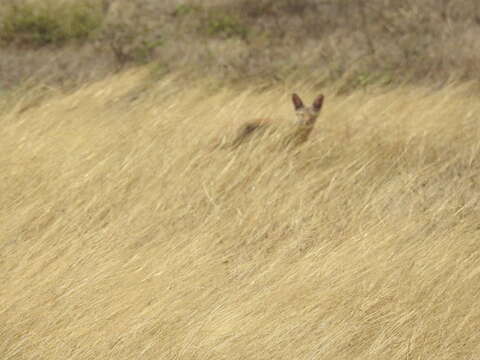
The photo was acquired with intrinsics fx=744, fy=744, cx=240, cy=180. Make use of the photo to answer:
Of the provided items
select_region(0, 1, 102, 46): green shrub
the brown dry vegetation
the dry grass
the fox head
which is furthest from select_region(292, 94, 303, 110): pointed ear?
select_region(0, 1, 102, 46): green shrub

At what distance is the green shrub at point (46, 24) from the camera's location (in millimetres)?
8930

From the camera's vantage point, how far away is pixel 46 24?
9.03 meters

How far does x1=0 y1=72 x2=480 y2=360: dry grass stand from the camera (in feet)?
12.2

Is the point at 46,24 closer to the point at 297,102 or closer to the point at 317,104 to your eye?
the point at 297,102

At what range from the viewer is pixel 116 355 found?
3.62 m

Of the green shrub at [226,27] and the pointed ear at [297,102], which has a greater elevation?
the green shrub at [226,27]

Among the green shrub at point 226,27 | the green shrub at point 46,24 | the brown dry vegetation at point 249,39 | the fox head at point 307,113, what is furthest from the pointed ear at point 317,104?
the green shrub at point 46,24

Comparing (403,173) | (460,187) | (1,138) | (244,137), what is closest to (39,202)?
(1,138)

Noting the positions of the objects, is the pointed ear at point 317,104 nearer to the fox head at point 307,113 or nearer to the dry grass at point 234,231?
the fox head at point 307,113

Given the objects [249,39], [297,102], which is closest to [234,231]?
[297,102]

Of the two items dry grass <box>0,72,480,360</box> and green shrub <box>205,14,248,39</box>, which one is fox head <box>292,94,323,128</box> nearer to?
dry grass <box>0,72,480,360</box>

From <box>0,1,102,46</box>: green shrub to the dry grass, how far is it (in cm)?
206

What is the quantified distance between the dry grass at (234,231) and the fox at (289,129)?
0.12 m

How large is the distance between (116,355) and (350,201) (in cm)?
219
